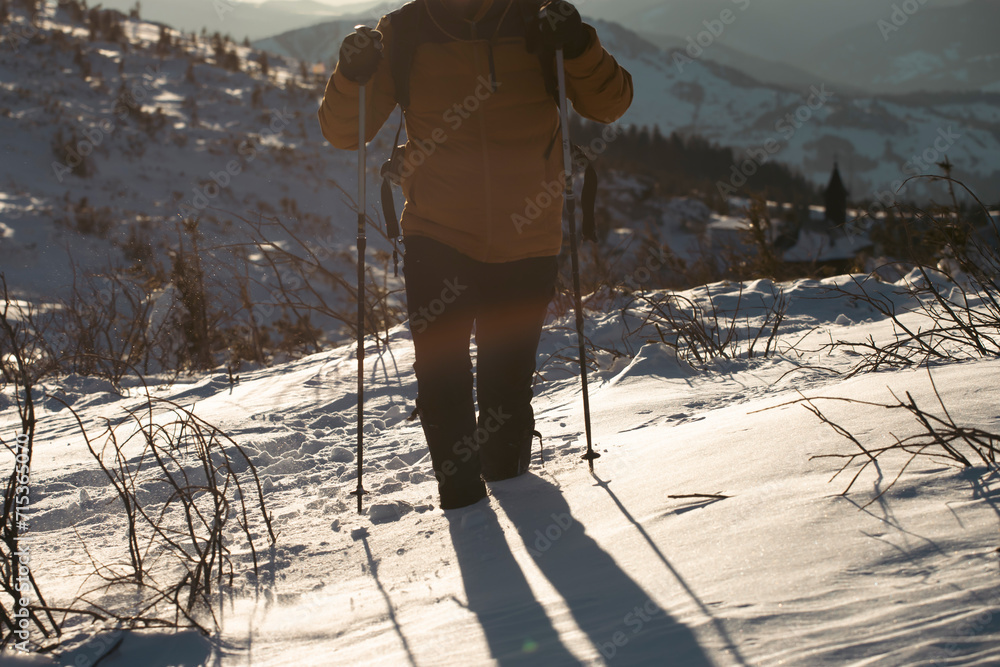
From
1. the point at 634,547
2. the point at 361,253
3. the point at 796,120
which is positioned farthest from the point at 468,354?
the point at 796,120

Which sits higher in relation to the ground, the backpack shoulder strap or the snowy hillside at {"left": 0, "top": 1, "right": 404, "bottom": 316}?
the snowy hillside at {"left": 0, "top": 1, "right": 404, "bottom": 316}

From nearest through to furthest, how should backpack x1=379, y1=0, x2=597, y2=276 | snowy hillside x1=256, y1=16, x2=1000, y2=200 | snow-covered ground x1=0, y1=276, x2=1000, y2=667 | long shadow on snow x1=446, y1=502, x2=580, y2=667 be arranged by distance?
1. snow-covered ground x1=0, y1=276, x2=1000, y2=667
2. long shadow on snow x1=446, y1=502, x2=580, y2=667
3. backpack x1=379, y1=0, x2=597, y2=276
4. snowy hillside x1=256, y1=16, x2=1000, y2=200

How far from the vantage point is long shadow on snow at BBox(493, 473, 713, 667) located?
1.13 m

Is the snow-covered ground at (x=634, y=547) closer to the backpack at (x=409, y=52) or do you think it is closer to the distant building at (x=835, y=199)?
the backpack at (x=409, y=52)

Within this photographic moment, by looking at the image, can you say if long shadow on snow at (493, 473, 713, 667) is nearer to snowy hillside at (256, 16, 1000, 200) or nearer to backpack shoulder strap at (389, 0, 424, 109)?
backpack shoulder strap at (389, 0, 424, 109)

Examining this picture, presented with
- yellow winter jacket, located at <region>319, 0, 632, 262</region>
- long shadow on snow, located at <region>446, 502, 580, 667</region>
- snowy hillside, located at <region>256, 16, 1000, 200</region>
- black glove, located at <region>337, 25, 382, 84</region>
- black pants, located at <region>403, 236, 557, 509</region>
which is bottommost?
long shadow on snow, located at <region>446, 502, 580, 667</region>

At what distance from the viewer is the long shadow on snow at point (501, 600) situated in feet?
4.00

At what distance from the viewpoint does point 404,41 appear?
217 cm

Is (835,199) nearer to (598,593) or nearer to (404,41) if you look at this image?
(404,41)

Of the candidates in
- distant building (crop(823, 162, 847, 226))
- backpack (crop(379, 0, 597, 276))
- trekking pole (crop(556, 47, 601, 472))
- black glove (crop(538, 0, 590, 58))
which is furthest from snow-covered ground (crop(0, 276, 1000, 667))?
distant building (crop(823, 162, 847, 226))

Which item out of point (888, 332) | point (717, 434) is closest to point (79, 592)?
point (717, 434)

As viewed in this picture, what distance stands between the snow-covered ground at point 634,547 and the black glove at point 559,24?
4.49 ft

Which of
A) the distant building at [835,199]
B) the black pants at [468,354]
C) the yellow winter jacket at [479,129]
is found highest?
the distant building at [835,199]

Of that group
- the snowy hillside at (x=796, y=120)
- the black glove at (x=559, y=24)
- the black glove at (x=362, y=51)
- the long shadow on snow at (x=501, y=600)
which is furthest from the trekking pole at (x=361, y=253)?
the snowy hillside at (x=796, y=120)
